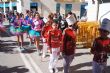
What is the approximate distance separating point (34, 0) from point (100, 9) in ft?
64.4

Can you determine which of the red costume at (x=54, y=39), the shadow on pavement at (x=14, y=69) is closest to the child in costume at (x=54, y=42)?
the red costume at (x=54, y=39)

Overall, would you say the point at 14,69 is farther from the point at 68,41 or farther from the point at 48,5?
the point at 48,5

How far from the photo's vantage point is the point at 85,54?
13797 millimetres

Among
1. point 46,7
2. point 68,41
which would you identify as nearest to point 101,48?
point 68,41

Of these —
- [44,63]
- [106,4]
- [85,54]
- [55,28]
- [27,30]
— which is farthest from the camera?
[106,4]

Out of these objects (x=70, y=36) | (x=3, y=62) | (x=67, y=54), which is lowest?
(x=3, y=62)

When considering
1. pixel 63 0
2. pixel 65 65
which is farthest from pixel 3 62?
pixel 63 0

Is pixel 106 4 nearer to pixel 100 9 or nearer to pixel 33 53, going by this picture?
pixel 100 9

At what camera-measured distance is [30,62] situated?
472 inches

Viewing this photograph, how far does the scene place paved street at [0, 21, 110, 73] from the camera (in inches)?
417

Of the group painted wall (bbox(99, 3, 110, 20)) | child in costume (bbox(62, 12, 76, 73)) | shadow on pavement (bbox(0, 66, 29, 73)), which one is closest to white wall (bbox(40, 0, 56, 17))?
painted wall (bbox(99, 3, 110, 20))

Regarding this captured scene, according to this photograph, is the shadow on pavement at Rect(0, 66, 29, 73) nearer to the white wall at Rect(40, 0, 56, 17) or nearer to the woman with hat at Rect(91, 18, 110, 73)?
the woman with hat at Rect(91, 18, 110, 73)

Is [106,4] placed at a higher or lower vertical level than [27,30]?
higher

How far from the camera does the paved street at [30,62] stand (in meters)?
10.6
